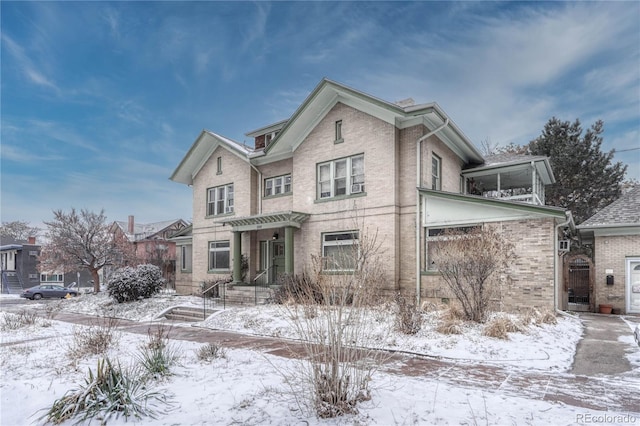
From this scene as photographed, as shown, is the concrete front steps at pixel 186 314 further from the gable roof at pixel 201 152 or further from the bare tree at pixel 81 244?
the bare tree at pixel 81 244

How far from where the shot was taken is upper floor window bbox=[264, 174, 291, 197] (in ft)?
63.4

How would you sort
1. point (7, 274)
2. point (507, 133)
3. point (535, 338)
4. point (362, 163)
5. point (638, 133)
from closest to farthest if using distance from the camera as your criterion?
1. point (535, 338)
2. point (362, 163)
3. point (638, 133)
4. point (507, 133)
5. point (7, 274)

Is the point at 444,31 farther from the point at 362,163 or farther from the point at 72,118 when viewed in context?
the point at 72,118

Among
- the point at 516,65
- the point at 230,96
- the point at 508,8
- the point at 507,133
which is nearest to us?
the point at 508,8

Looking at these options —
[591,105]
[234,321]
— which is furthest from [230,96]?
[591,105]

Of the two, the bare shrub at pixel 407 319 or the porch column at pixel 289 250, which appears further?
the porch column at pixel 289 250

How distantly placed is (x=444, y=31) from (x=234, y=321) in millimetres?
11991

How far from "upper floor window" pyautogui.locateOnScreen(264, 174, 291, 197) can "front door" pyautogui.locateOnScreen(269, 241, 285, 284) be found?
8.16ft

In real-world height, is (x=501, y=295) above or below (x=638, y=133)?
below

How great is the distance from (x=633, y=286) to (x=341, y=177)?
1240cm

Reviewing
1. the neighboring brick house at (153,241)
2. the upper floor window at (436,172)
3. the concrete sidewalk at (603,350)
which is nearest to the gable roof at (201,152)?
the upper floor window at (436,172)

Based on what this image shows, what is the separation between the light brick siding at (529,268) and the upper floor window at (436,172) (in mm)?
3508

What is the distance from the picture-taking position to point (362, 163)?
51.9 feet

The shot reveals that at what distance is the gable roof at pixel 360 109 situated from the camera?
1431 centimetres
